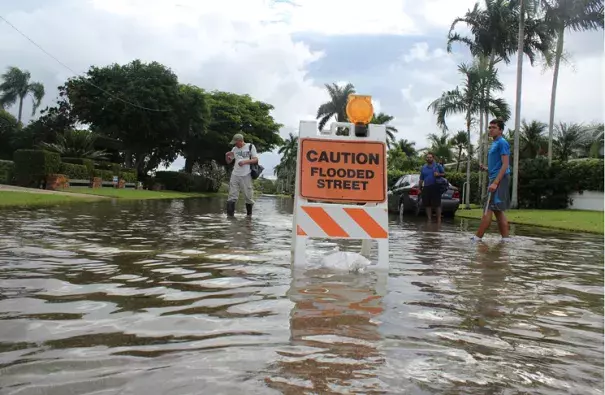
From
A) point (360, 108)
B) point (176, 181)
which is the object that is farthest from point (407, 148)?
point (360, 108)

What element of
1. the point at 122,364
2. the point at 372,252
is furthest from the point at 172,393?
the point at 372,252

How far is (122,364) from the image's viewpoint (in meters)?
2.17

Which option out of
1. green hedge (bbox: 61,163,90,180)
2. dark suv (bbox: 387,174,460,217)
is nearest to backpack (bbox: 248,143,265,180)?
dark suv (bbox: 387,174,460,217)

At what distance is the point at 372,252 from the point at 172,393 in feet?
14.4

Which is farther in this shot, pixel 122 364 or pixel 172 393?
pixel 122 364

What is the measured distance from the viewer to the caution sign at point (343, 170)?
Answer: 4887 millimetres

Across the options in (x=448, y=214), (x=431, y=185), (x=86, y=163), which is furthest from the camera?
(x=86, y=163)

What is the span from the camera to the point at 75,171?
22.9 metres

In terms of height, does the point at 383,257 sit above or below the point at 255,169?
below

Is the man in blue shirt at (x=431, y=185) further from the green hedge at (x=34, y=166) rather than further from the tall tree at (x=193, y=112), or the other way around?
the tall tree at (x=193, y=112)

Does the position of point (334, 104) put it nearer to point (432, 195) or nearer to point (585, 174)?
point (585, 174)

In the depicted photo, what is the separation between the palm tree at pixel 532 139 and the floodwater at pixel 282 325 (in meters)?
42.9

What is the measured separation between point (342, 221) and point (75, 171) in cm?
2082

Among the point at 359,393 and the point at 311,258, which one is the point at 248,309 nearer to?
the point at 359,393
